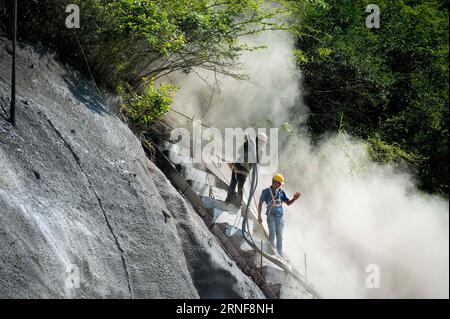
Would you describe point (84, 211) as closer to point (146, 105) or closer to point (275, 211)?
point (146, 105)

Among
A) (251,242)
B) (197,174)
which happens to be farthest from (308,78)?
(251,242)

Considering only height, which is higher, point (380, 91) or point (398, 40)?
point (398, 40)

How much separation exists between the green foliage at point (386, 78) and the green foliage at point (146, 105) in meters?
5.74

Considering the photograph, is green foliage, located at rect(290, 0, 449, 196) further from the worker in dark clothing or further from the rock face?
the rock face

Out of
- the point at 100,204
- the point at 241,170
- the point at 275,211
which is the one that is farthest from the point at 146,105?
the point at 100,204

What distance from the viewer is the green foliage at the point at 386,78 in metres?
19.3

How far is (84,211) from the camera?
1046cm

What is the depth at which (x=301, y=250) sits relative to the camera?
615 inches

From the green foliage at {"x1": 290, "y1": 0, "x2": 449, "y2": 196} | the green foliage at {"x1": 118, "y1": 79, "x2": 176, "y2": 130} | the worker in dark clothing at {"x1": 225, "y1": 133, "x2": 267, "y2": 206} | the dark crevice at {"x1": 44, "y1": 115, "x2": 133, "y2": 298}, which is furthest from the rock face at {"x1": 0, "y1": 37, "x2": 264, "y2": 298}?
the green foliage at {"x1": 290, "y1": 0, "x2": 449, "y2": 196}

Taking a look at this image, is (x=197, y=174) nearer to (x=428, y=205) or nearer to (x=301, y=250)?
(x=301, y=250)

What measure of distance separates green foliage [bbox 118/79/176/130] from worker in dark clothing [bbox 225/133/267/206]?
159 centimetres

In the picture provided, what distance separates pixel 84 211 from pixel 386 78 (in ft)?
37.5

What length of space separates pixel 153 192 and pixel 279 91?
24.8 feet

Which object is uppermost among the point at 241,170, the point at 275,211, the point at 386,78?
the point at 386,78
